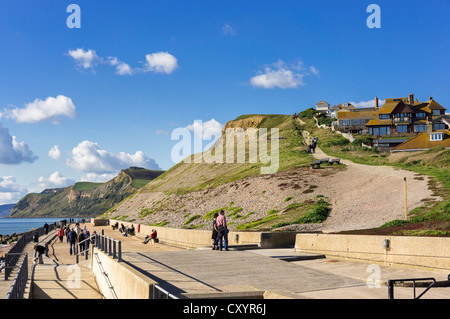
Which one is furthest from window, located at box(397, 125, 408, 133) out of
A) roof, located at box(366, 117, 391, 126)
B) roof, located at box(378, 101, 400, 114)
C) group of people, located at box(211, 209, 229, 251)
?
group of people, located at box(211, 209, 229, 251)

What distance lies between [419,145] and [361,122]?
115ft

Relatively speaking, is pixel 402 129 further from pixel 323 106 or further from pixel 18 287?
pixel 18 287

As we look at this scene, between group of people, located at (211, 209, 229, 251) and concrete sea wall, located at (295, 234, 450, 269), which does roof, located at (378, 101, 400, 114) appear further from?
group of people, located at (211, 209, 229, 251)

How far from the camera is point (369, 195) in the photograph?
126ft

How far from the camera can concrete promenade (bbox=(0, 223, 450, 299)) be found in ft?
33.8

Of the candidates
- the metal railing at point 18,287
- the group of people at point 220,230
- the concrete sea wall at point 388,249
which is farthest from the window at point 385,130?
the metal railing at point 18,287

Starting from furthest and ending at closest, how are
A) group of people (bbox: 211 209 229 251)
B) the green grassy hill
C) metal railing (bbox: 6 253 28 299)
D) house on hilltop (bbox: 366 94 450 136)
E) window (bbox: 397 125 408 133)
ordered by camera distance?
1. window (bbox: 397 125 408 133)
2. house on hilltop (bbox: 366 94 450 136)
3. the green grassy hill
4. group of people (bbox: 211 209 229 251)
5. metal railing (bbox: 6 253 28 299)

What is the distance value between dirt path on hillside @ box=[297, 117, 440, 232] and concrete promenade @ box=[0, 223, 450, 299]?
12.4m

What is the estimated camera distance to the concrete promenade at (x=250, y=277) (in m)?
10.3

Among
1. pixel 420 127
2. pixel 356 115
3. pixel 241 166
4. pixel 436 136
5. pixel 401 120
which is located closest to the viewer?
pixel 436 136

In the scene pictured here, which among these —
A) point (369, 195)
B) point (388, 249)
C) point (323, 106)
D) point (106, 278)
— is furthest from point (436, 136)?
point (323, 106)

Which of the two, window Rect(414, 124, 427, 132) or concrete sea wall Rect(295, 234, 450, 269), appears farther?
window Rect(414, 124, 427, 132)

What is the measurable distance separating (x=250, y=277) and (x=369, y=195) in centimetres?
2851

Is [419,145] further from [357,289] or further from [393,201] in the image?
[357,289]
